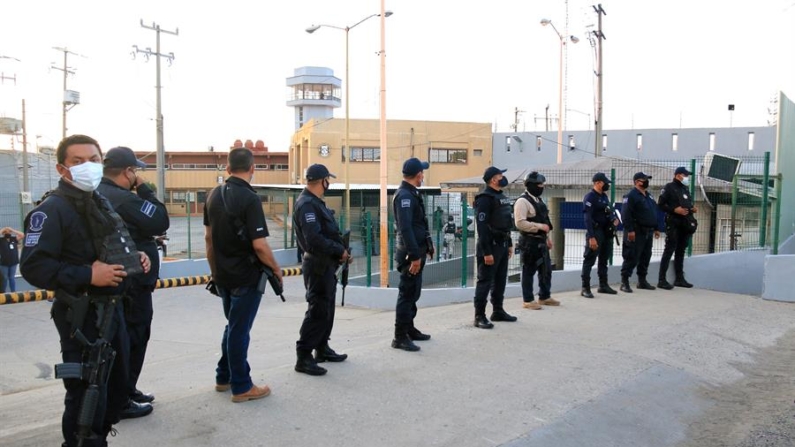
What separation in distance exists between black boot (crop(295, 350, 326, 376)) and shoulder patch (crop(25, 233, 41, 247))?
8.46 feet

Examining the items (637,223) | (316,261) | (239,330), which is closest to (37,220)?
(239,330)

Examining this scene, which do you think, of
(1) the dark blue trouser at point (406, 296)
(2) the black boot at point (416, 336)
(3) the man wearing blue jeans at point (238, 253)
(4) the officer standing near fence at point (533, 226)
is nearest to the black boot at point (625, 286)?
(4) the officer standing near fence at point (533, 226)

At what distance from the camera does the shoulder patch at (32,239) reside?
3.15m

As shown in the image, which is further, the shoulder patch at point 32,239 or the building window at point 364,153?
the building window at point 364,153

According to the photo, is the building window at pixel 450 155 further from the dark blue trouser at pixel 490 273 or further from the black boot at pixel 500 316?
the dark blue trouser at pixel 490 273

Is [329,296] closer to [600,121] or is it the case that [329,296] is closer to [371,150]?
[600,121]

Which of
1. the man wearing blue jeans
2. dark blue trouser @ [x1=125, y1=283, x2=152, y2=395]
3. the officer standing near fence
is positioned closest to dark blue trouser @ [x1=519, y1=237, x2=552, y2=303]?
the officer standing near fence

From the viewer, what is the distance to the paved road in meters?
4.23

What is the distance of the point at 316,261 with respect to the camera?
17.2 ft

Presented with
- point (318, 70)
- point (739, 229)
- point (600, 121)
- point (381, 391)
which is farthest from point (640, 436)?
point (318, 70)

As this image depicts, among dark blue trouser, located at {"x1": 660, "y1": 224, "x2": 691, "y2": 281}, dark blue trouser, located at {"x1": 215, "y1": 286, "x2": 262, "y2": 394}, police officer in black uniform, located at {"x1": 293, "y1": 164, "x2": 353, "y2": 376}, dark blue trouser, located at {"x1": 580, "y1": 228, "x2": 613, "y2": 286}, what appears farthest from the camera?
dark blue trouser, located at {"x1": 660, "y1": 224, "x2": 691, "y2": 281}

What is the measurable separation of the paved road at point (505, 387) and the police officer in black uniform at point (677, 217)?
4.61 feet

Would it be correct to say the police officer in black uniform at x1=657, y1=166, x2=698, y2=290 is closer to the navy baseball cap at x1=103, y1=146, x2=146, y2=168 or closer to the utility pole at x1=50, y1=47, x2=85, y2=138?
the navy baseball cap at x1=103, y1=146, x2=146, y2=168

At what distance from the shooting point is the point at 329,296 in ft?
17.5
